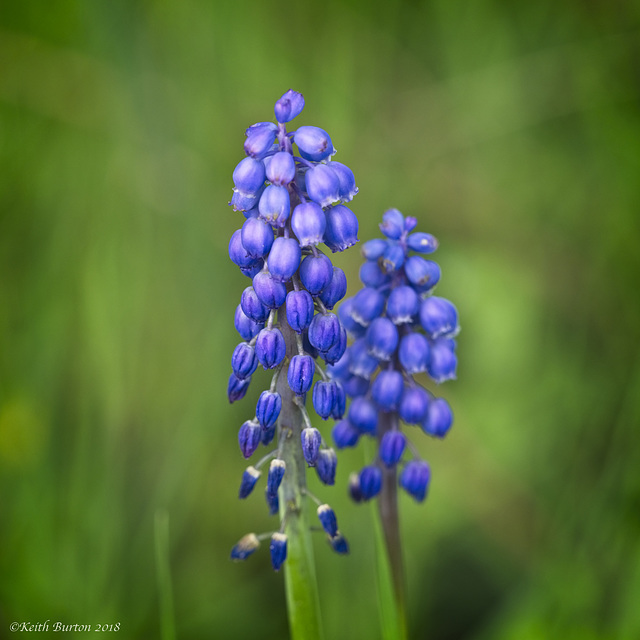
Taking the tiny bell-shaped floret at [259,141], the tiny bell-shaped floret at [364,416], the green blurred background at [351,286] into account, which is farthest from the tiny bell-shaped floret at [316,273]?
the green blurred background at [351,286]

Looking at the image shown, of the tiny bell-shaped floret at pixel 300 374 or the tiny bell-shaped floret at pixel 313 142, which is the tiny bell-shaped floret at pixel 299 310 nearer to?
the tiny bell-shaped floret at pixel 300 374

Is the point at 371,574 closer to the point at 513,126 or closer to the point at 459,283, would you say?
the point at 459,283

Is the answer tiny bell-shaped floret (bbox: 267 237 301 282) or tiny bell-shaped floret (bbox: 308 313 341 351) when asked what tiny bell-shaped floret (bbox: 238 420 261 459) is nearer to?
tiny bell-shaped floret (bbox: 308 313 341 351)

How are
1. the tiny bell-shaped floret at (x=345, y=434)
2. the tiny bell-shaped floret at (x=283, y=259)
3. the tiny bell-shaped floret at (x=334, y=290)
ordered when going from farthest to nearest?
the tiny bell-shaped floret at (x=345, y=434) → the tiny bell-shaped floret at (x=334, y=290) → the tiny bell-shaped floret at (x=283, y=259)

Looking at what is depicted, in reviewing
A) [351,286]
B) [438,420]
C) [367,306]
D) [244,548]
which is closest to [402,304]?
[367,306]

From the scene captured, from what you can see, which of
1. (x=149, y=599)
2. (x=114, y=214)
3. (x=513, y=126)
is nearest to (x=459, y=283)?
(x=513, y=126)
